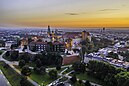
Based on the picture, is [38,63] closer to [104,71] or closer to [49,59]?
[49,59]

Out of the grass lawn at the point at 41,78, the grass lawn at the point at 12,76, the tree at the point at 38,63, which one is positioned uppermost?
the tree at the point at 38,63

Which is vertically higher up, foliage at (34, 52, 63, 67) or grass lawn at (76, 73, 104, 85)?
foliage at (34, 52, 63, 67)

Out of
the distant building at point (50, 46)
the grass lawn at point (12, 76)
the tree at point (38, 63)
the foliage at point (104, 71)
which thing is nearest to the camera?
the foliage at point (104, 71)

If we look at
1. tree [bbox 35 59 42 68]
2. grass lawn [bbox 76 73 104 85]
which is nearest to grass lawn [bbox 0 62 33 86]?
tree [bbox 35 59 42 68]

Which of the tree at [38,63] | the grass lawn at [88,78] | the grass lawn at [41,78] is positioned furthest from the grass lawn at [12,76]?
the grass lawn at [88,78]

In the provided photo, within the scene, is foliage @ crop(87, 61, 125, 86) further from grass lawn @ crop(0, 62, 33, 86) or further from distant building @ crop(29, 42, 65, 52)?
distant building @ crop(29, 42, 65, 52)

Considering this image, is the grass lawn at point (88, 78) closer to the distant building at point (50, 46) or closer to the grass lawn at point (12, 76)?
the grass lawn at point (12, 76)

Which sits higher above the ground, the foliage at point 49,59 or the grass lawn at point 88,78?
the foliage at point 49,59

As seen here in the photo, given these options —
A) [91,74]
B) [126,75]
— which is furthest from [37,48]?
[126,75]
